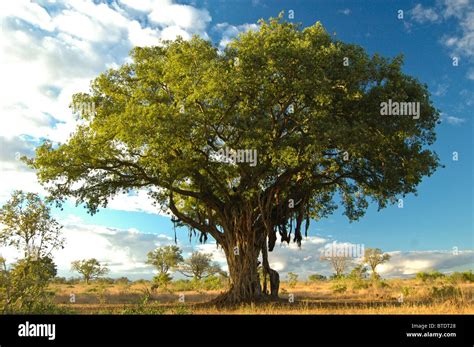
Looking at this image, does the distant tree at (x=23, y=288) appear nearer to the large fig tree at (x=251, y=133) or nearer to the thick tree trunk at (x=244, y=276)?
the large fig tree at (x=251, y=133)

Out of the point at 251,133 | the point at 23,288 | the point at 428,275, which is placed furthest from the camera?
the point at 428,275

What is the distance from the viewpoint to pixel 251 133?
24234 mm

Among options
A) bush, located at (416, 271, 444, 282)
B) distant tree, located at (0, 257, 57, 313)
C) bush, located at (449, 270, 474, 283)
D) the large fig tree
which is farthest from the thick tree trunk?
bush, located at (416, 271, 444, 282)

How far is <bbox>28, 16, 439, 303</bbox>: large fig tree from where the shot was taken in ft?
76.5

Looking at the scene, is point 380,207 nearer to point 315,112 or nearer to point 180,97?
point 315,112

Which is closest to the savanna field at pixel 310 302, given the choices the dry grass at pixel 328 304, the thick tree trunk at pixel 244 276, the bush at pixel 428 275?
the dry grass at pixel 328 304

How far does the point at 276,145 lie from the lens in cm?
2464

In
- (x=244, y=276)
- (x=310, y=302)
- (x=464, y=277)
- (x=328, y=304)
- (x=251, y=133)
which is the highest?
(x=251, y=133)

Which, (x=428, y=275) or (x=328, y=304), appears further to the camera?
(x=428, y=275)

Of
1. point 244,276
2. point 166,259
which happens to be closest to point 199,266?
point 166,259

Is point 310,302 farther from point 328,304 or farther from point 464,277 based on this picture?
point 464,277

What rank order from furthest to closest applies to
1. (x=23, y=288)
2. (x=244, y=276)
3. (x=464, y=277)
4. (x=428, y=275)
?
(x=428, y=275) < (x=464, y=277) < (x=244, y=276) < (x=23, y=288)
